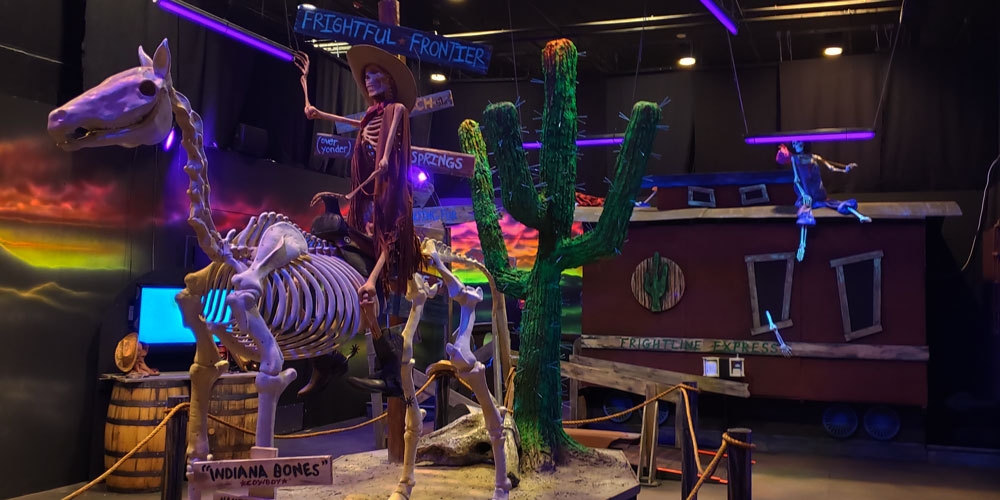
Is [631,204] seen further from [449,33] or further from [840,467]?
[449,33]

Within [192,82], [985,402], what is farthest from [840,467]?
[192,82]

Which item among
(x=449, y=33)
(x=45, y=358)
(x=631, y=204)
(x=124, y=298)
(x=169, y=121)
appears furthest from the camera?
(x=449, y=33)

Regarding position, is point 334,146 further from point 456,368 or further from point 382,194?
point 456,368

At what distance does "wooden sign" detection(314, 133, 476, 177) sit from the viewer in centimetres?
572

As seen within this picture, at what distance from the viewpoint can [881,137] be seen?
1060 centimetres

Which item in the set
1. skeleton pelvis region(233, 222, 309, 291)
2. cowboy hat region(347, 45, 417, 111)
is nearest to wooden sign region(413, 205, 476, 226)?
cowboy hat region(347, 45, 417, 111)

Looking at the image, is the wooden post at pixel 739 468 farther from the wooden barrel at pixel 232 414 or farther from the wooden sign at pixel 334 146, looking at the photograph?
the wooden barrel at pixel 232 414

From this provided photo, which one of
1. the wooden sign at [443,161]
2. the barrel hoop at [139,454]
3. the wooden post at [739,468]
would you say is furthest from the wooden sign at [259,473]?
the barrel hoop at [139,454]

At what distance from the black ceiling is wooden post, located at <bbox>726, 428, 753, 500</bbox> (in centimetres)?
612

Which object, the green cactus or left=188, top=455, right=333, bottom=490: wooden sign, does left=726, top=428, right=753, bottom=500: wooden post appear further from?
the green cactus

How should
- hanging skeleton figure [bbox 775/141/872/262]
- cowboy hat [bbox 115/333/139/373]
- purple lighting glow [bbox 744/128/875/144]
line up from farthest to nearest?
1. hanging skeleton figure [bbox 775/141/872/262]
2. purple lighting glow [bbox 744/128/875/144]
3. cowboy hat [bbox 115/333/139/373]

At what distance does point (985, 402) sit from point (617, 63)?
7.41 meters

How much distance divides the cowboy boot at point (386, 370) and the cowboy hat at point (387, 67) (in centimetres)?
145

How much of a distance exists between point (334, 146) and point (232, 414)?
106 inches
